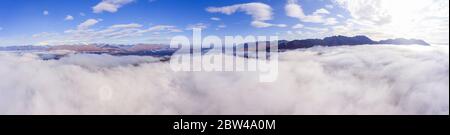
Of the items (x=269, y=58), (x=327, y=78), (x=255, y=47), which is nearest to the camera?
(x=269, y=58)

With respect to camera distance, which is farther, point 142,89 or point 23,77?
point 142,89

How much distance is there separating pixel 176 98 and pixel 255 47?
1.48 metres

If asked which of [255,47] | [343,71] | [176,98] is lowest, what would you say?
[176,98]

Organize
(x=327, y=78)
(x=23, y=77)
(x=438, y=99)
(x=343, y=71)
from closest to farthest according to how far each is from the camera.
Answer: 1. (x=438, y=99)
2. (x=23, y=77)
3. (x=327, y=78)
4. (x=343, y=71)

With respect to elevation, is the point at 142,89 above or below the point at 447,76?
below

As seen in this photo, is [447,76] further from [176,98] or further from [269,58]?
[176,98]

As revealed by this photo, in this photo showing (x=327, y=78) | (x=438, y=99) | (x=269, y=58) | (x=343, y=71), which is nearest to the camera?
(x=438, y=99)

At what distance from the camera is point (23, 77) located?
2893 millimetres
